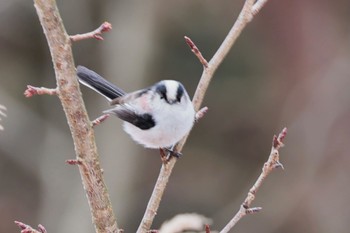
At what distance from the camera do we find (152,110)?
6.46ft

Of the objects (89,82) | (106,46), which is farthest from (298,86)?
(89,82)

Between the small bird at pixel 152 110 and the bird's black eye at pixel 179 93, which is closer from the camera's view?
the small bird at pixel 152 110

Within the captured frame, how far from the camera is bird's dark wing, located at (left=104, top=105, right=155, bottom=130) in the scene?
187cm

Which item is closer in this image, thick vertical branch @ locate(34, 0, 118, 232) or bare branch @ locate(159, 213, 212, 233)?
thick vertical branch @ locate(34, 0, 118, 232)

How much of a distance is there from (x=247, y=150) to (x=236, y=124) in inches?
11.1

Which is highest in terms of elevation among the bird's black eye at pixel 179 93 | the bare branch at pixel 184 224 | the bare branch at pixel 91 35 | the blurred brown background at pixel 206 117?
the blurred brown background at pixel 206 117

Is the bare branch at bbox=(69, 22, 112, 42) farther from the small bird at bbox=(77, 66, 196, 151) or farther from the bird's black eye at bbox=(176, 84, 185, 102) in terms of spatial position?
the bird's black eye at bbox=(176, 84, 185, 102)

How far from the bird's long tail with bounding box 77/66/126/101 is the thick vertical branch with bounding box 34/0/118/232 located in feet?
1.29

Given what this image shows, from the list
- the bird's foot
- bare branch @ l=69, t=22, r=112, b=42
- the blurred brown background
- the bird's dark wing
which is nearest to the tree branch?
the bird's foot

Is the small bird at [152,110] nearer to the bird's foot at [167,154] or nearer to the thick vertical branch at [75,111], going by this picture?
the bird's foot at [167,154]

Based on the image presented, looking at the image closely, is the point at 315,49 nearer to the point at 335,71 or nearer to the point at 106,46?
the point at 335,71

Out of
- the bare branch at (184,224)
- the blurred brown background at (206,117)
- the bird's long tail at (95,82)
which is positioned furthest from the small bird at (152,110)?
the blurred brown background at (206,117)

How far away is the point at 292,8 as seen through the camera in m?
6.20

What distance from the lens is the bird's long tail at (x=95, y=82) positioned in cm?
180
